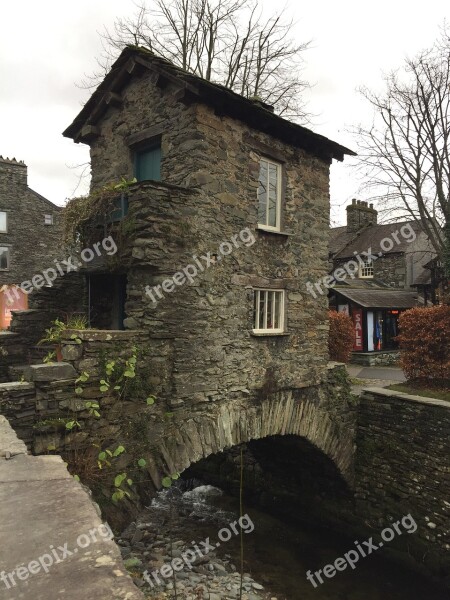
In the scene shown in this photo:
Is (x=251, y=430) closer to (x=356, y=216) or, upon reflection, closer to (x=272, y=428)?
(x=272, y=428)

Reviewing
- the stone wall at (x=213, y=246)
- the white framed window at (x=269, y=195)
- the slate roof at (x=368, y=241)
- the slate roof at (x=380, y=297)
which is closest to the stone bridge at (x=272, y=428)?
the stone wall at (x=213, y=246)

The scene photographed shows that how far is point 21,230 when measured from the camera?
25.6 m

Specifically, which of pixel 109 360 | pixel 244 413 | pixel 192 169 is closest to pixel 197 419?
pixel 244 413

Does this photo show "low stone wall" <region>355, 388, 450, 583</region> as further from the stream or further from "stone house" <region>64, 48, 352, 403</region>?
"stone house" <region>64, 48, 352, 403</region>

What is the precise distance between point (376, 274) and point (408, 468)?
19.4 m

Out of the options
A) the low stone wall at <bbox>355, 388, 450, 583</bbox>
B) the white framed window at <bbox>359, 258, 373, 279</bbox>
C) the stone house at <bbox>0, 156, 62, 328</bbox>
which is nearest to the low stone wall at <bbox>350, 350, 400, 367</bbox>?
the white framed window at <bbox>359, 258, 373, 279</bbox>

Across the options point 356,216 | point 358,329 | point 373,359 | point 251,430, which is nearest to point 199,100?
point 251,430

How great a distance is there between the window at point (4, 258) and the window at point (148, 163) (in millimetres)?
19442

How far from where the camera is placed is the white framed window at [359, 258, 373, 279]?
1088 inches

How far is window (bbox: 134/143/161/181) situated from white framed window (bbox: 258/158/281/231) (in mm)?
2070

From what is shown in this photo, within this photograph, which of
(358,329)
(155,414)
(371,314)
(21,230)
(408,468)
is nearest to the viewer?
(155,414)

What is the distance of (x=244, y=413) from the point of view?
26.9ft

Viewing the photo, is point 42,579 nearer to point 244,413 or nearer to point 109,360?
point 109,360

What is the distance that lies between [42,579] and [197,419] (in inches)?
224
